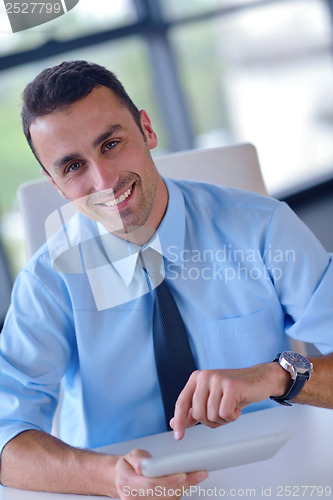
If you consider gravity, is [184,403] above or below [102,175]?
below

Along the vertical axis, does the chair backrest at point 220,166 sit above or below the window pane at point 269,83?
above

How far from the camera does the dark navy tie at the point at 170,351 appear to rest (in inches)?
31.1

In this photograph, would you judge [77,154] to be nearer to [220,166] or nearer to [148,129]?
[148,129]

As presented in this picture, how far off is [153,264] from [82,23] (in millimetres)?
1676

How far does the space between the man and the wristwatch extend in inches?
1.5

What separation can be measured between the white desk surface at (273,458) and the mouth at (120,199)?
299 millimetres

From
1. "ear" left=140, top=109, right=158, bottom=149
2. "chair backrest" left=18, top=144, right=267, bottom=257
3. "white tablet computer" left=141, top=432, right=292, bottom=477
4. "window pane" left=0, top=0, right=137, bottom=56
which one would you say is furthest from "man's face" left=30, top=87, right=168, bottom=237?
"window pane" left=0, top=0, right=137, bottom=56

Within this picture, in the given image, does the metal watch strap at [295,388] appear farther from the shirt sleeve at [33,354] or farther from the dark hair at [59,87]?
the dark hair at [59,87]

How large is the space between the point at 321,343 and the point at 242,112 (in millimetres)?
2321

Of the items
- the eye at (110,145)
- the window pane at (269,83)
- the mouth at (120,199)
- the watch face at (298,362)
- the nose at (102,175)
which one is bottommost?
the window pane at (269,83)

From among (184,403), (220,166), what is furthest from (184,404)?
(220,166)

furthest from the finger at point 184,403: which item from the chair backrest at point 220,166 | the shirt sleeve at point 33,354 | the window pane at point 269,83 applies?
the window pane at point 269,83

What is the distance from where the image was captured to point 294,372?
0.70 meters

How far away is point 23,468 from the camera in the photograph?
708 mm
